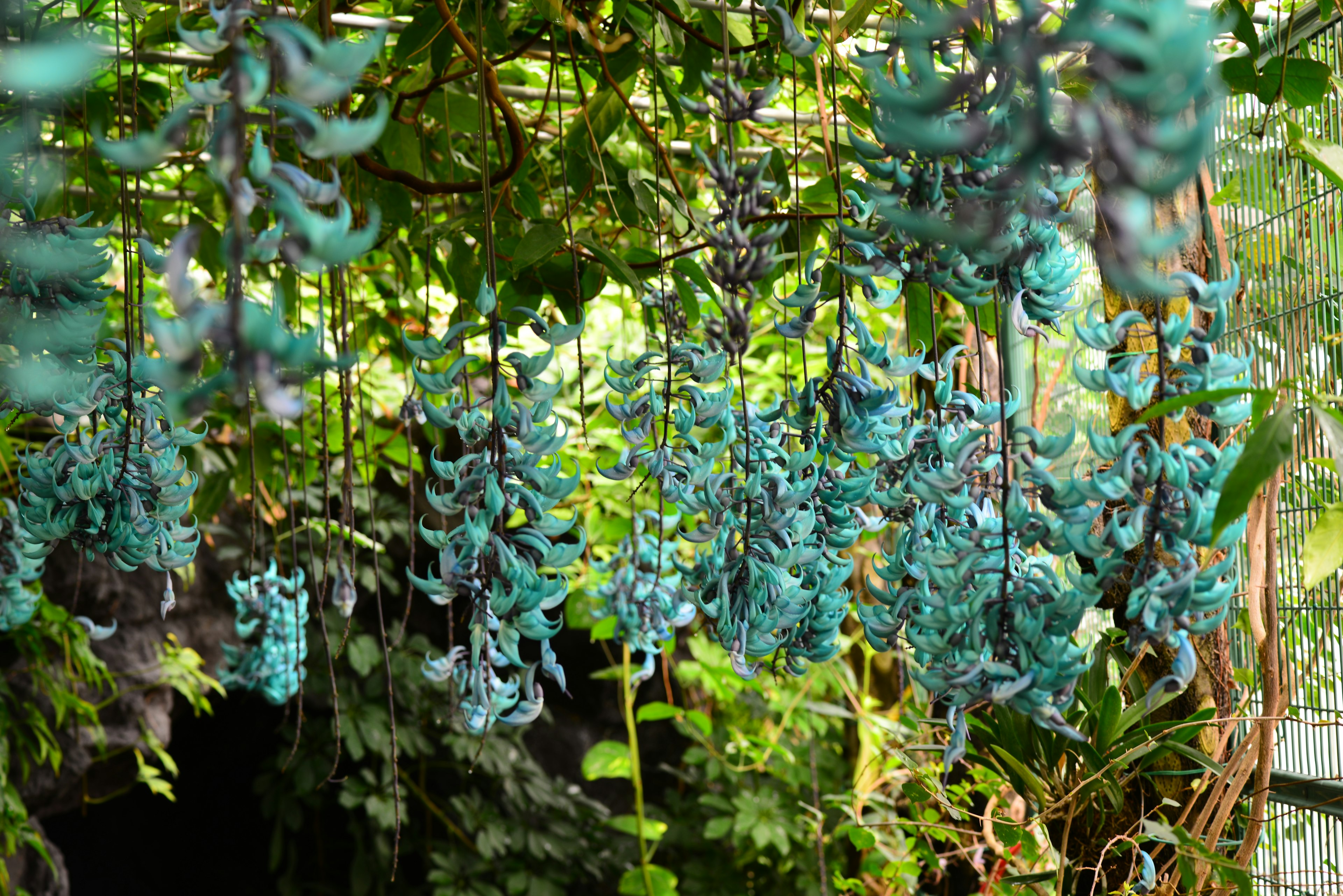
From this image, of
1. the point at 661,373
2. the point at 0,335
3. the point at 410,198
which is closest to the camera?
the point at 0,335

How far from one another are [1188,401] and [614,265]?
0.56 m

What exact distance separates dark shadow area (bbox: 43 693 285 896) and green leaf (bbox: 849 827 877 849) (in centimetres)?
250

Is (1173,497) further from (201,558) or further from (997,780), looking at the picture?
(201,558)

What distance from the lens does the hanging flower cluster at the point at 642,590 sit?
146cm

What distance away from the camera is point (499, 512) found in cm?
61

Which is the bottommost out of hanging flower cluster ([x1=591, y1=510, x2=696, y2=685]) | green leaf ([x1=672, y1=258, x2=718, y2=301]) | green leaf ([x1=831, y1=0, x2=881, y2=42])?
hanging flower cluster ([x1=591, y1=510, x2=696, y2=685])

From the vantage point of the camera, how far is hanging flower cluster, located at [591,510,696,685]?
4.81 ft

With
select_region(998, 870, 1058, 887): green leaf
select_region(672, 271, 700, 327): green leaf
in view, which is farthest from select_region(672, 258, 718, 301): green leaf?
select_region(998, 870, 1058, 887): green leaf

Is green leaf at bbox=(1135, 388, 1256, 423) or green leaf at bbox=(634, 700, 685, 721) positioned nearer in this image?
green leaf at bbox=(1135, 388, 1256, 423)

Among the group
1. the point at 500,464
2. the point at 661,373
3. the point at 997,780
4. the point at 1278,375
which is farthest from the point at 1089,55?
the point at 661,373

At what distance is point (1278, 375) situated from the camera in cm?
110

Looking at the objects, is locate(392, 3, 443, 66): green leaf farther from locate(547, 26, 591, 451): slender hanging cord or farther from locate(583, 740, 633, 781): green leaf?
locate(583, 740, 633, 781): green leaf

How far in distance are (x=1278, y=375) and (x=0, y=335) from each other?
1243 mm

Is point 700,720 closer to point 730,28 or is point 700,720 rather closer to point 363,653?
point 363,653
